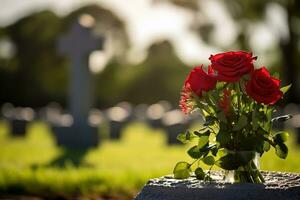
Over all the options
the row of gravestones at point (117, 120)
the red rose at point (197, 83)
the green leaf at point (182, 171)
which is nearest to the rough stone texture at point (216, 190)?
the green leaf at point (182, 171)

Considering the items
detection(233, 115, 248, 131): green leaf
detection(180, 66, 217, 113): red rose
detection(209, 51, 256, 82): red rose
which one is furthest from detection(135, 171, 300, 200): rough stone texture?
detection(209, 51, 256, 82): red rose

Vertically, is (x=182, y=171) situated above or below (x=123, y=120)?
below

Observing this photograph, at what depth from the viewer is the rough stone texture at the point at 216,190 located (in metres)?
3.73

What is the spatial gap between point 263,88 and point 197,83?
0.40m

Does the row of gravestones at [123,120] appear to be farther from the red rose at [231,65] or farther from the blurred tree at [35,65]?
the blurred tree at [35,65]

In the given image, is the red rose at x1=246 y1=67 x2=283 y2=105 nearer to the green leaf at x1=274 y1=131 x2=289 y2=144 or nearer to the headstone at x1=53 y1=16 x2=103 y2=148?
the green leaf at x1=274 y1=131 x2=289 y2=144

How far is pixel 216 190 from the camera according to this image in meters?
3.75

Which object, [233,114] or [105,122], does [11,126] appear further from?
[233,114]

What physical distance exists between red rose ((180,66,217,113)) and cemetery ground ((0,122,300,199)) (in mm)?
3600

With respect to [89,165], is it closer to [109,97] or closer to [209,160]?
[209,160]

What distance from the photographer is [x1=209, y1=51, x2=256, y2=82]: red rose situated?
3.92 metres

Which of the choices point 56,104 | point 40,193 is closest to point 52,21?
point 56,104

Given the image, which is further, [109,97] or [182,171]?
[109,97]

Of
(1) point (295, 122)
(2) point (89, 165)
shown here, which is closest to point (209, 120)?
(2) point (89, 165)
